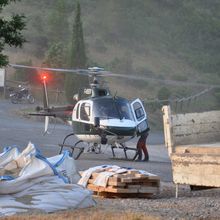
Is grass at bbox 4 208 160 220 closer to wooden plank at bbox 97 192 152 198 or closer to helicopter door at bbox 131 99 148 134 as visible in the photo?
wooden plank at bbox 97 192 152 198

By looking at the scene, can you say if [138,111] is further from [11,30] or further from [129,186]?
[11,30]

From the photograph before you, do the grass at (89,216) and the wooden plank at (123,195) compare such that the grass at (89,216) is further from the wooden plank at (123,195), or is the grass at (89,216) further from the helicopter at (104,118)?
the helicopter at (104,118)

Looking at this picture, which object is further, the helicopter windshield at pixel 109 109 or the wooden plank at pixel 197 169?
the helicopter windshield at pixel 109 109

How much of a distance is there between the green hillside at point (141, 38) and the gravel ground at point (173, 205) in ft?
144

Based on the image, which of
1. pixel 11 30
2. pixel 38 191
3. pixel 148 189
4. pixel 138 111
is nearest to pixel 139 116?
pixel 138 111

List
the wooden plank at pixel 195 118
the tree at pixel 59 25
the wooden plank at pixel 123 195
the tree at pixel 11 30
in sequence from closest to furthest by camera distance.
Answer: the tree at pixel 11 30 < the wooden plank at pixel 123 195 < the wooden plank at pixel 195 118 < the tree at pixel 59 25

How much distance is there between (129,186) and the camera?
1367 cm

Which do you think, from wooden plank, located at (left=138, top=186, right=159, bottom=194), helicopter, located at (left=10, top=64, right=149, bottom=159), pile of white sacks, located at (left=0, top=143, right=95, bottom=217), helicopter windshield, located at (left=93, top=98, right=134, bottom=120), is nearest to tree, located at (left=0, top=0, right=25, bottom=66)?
pile of white sacks, located at (left=0, top=143, right=95, bottom=217)

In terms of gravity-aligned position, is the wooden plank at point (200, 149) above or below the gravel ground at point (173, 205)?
above

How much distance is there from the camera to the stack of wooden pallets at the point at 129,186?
44.5 feet

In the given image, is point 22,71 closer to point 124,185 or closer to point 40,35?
point 40,35

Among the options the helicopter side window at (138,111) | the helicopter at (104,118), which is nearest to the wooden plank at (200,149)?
the helicopter at (104,118)

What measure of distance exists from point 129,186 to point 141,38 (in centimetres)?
7493

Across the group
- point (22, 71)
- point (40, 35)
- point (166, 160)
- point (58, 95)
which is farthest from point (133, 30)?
point (166, 160)
